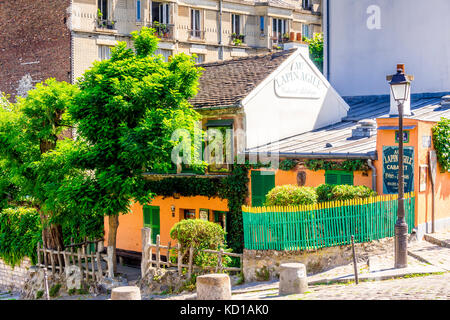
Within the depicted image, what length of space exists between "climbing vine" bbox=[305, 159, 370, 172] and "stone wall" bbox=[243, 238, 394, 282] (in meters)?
2.71

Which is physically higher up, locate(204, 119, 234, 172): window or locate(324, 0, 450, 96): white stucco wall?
locate(324, 0, 450, 96): white stucco wall

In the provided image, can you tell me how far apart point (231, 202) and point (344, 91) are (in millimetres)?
9752

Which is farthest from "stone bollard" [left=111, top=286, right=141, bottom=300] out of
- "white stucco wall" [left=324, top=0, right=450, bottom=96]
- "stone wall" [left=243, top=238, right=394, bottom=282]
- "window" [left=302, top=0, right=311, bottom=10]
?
"window" [left=302, top=0, right=311, bottom=10]

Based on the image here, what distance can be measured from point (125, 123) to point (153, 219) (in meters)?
5.97

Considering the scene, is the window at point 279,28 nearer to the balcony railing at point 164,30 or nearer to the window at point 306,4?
the window at point 306,4

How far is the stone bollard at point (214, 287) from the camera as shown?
13516mm

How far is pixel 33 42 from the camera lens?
40688 millimetres

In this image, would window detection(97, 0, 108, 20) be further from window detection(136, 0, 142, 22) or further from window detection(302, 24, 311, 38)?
window detection(302, 24, 311, 38)

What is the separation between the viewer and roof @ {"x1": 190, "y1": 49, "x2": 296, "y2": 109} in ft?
76.8

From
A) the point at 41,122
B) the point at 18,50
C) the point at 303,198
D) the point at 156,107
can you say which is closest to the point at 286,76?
the point at 156,107

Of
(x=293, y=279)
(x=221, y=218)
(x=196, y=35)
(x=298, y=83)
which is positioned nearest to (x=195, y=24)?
(x=196, y=35)

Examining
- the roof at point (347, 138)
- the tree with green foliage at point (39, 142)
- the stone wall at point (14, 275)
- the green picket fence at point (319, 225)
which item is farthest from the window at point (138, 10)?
the green picket fence at point (319, 225)
